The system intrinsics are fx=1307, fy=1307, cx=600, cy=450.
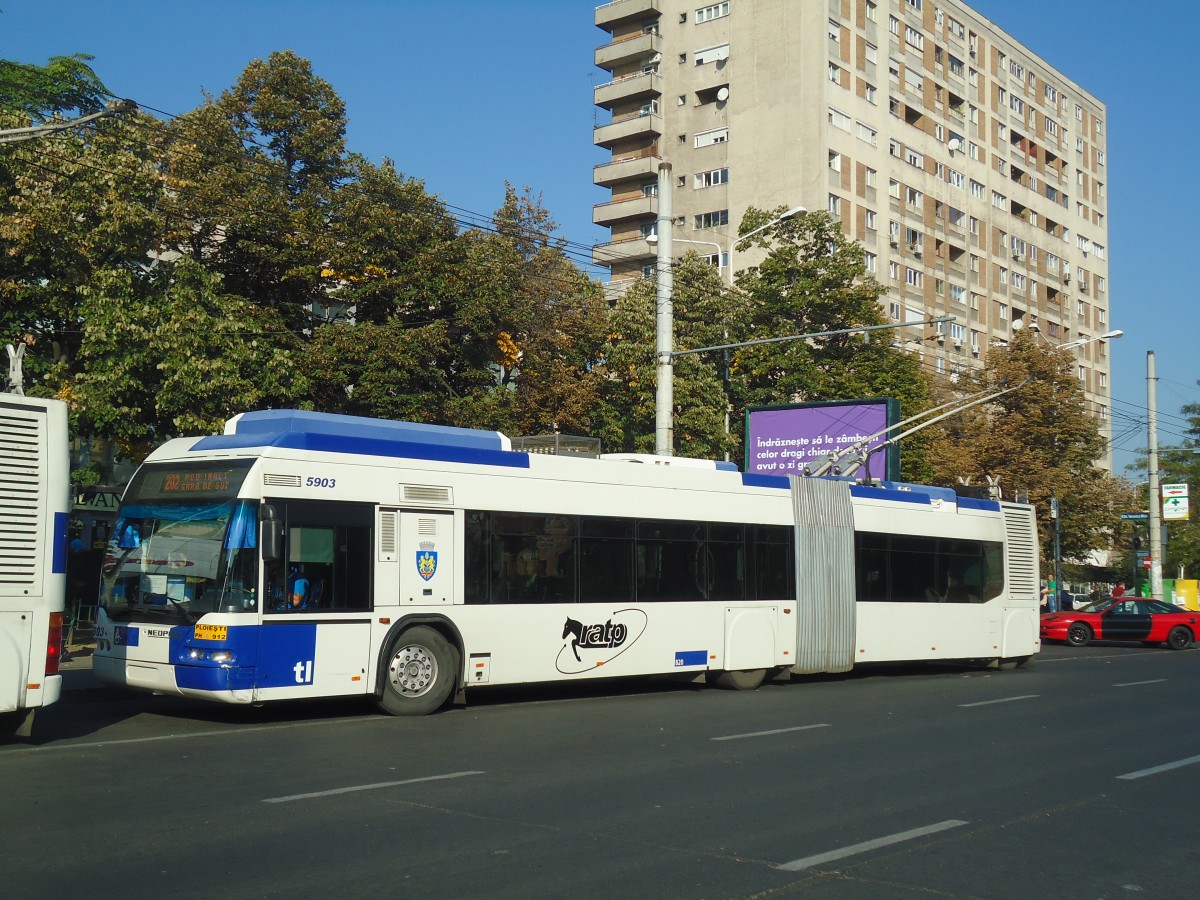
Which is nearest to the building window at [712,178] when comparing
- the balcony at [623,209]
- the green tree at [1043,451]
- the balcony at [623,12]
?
the balcony at [623,209]

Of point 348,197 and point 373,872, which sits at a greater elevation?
point 348,197

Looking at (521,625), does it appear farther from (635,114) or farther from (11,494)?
(635,114)

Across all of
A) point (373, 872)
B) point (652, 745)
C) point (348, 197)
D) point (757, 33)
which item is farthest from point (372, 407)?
point (757, 33)

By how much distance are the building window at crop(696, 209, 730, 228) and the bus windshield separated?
57126mm

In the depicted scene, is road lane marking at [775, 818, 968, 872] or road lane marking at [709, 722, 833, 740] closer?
road lane marking at [775, 818, 968, 872]

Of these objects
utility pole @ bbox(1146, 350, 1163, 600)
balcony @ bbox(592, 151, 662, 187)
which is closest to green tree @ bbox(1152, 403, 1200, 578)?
utility pole @ bbox(1146, 350, 1163, 600)

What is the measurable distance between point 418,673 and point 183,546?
9.33 feet

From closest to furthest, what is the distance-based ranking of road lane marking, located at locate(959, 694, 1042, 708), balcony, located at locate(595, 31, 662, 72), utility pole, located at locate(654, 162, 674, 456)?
1. road lane marking, located at locate(959, 694, 1042, 708)
2. utility pole, located at locate(654, 162, 674, 456)
3. balcony, located at locate(595, 31, 662, 72)

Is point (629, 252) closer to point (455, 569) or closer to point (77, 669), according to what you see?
point (77, 669)

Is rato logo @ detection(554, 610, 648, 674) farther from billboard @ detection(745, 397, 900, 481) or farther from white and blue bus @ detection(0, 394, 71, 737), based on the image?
billboard @ detection(745, 397, 900, 481)

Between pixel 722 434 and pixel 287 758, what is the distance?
26875 mm

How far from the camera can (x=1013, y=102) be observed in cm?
8256

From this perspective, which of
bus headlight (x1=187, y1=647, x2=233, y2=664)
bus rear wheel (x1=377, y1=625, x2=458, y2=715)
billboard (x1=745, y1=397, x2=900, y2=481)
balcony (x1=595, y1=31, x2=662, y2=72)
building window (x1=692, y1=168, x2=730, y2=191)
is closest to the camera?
bus headlight (x1=187, y1=647, x2=233, y2=664)

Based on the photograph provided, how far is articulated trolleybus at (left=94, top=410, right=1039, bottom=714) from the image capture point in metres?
12.8
